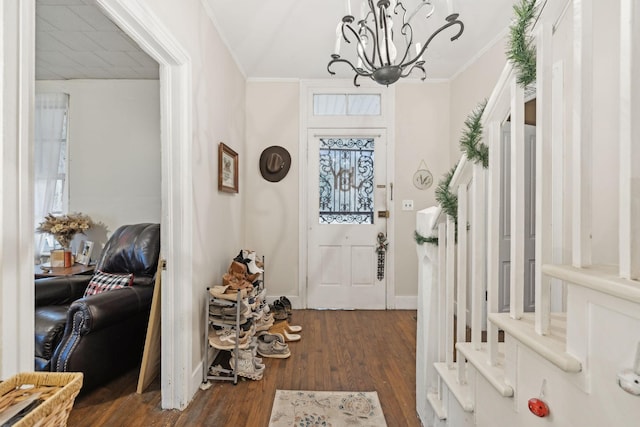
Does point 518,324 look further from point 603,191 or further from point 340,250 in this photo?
point 340,250

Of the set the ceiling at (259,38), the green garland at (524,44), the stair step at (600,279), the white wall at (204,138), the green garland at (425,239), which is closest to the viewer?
the stair step at (600,279)

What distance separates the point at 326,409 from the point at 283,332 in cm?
108

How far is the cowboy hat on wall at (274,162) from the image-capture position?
369cm

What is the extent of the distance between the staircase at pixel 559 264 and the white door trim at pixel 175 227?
1.42 metres

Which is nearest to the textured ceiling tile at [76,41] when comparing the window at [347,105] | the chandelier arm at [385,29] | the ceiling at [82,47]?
the ceiling at [82,47]

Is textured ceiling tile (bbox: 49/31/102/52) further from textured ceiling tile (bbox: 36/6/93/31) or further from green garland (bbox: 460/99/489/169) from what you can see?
green garland (bbox: 460/99/489/169)

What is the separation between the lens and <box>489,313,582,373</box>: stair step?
80cm

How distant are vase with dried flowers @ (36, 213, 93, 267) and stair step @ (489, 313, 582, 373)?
3453 millimetres

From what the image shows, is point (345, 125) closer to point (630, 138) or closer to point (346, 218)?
point (346, 218)

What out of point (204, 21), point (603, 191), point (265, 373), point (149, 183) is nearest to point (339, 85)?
point (204, 21)

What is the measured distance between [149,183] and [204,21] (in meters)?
1.78

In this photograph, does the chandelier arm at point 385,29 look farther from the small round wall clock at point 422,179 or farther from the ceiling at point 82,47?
the small round wall clock at point 422,179

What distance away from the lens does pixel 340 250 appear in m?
3.74

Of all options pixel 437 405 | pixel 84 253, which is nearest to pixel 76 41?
pixel 84 253
